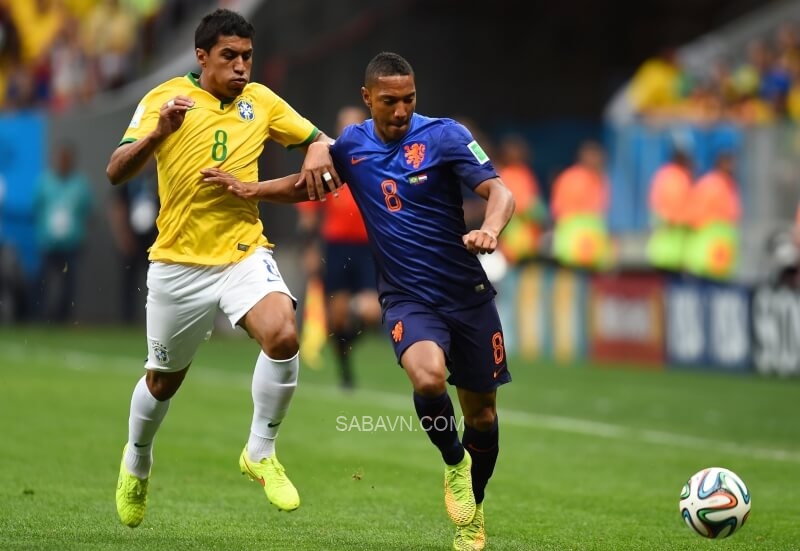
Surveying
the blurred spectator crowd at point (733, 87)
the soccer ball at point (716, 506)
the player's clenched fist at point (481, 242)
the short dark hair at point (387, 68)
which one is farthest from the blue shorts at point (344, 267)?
the player's clenched fist at point (481, 242)

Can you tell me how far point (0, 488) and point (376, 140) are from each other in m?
3.24

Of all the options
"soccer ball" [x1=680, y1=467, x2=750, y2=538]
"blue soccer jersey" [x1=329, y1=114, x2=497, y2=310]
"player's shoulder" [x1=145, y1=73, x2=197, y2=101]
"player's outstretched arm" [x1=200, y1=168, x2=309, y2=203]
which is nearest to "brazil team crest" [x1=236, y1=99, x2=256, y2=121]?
"player's shoulder" [x1=145, y1=73, x2=197, y2=101]

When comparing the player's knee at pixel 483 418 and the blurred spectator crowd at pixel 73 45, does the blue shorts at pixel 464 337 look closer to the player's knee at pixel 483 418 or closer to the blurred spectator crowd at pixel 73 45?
the player's knee at pixel 483 418

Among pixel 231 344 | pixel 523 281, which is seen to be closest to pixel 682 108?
pixel 523 281

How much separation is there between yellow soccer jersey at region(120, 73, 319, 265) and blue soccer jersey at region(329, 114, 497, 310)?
66cm

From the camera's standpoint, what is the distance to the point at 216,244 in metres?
7.45

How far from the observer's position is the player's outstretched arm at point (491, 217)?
6.60 m

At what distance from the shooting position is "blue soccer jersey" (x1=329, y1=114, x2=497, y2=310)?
23.6 feet

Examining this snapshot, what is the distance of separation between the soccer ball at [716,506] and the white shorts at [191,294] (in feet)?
7.08

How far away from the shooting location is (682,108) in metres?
22.4

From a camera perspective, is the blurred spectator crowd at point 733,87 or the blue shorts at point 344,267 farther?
the blurred spectator crowd at point 733,87

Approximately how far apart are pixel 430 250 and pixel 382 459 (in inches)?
145

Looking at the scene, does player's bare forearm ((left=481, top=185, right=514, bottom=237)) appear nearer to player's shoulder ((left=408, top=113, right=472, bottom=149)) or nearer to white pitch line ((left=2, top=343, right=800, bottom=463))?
player's shoulder ((left=408, top=113, right=472, bottom=149))

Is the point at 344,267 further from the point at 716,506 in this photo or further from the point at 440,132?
the point at 716,506
